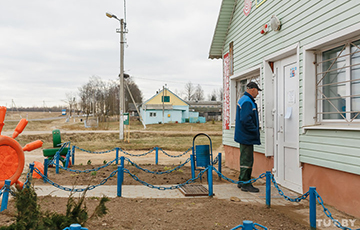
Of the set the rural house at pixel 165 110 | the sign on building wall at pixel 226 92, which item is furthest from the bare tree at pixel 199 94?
the sign on building wall at pixel 226 92

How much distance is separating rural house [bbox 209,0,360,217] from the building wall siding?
16mm

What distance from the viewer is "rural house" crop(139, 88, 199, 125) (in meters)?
56.2

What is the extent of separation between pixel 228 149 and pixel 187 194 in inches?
178

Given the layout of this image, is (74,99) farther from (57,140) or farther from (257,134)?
(257,134)

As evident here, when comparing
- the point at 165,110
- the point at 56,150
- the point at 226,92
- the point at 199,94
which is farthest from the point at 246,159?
the point at 199,94

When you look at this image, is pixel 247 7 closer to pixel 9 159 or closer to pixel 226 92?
pixel 226 92

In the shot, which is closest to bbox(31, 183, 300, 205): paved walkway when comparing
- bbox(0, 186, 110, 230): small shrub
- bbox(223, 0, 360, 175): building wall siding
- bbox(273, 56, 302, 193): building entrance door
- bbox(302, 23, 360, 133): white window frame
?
bbox(273, 56, 302, 193): building entrance door

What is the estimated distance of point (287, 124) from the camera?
7203 mm

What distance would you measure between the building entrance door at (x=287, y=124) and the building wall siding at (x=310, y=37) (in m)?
0.41

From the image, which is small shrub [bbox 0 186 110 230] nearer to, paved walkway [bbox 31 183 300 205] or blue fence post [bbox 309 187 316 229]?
blue fence post [bbox 309 187 316 229]

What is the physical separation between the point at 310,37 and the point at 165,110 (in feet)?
169

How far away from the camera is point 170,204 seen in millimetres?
5914

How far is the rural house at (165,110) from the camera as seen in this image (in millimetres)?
56219

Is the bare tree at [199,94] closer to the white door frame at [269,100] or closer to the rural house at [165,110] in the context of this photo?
the rural house at [165,110]
